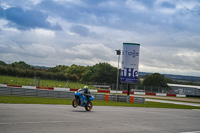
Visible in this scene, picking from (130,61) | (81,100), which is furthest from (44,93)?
(81,100)

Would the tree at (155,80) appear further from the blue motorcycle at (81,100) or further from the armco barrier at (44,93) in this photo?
the blue motorcycle at (81,100)

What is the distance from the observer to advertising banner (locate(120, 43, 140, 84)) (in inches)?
1384

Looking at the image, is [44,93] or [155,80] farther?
[155,80]

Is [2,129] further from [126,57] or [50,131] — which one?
[126,57]

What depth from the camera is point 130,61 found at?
35344 millimetres

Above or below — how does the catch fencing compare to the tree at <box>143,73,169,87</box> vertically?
below

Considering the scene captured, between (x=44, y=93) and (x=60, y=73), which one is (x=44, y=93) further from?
(x=60, y=73)

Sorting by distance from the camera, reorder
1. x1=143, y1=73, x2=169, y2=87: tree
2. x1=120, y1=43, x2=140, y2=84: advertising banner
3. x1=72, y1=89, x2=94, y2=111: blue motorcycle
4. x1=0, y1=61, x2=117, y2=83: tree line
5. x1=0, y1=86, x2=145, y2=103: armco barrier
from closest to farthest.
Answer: x1=72, y1=89, x2=94, y2=111: blue motorcycle < x1=0, y1=86, x2=145, y2=103: armco barrier < x1=120, y1=43, x2=140, y2=84: advertising banner < x1=0, y1=61, x2=117, y2=83: tree line < x1=143, y1=73, x2=169, y2=87: tree

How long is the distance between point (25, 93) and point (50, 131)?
23.8m

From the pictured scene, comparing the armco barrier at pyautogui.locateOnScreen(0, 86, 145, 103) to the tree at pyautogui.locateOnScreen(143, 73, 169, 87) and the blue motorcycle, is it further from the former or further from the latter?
the tree at pyautogui.locateOnScreen(143, 73, 169, 87)

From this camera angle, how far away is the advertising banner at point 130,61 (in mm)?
35156

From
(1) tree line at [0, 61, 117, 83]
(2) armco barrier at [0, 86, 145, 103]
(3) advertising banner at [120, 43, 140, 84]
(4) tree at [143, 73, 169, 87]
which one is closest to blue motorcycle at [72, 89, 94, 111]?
(2) armco barrier at [0, 86, 145, 103]

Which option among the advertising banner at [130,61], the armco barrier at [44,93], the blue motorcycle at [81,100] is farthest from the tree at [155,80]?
the blue motorcycle at [81,100]

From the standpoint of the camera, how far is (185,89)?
270 feet
